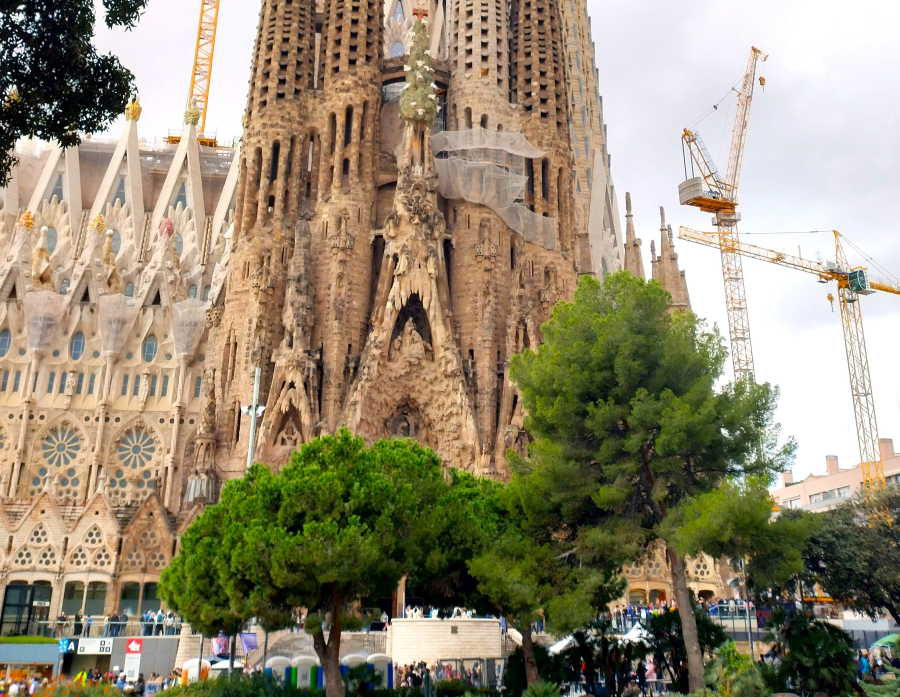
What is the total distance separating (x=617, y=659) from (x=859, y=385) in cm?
4009

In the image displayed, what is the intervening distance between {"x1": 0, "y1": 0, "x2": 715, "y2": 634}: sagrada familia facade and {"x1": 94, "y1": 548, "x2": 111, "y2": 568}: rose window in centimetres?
8

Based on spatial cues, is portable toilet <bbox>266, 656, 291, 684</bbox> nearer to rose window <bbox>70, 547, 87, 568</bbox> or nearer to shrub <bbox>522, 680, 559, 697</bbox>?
shrub <bbox>522, 680, 559, 697</bbox>

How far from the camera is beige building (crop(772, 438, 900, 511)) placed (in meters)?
51.6

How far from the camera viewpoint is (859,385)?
2004 inches

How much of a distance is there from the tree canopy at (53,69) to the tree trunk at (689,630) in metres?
12.7

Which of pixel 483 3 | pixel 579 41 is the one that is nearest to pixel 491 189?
pixel 483 3

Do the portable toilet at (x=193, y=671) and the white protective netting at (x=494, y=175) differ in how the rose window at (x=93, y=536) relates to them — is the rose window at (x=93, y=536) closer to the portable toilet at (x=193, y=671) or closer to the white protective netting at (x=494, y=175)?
the portable toilet at (x=193, y=671)

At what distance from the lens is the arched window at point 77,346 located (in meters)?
39.8

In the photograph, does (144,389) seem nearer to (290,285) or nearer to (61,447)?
(61,447)

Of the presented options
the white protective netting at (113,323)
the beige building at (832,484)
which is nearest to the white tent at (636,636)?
the white protective netting at (113,323)

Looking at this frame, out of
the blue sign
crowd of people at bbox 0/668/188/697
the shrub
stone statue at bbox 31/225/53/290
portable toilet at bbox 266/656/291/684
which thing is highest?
stone statue at bbox 31/225/53/290

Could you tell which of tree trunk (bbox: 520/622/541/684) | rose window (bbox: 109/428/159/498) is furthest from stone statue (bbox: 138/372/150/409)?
tree trunk (bbox: 520/622/541/684)

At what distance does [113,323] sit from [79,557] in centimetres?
1259

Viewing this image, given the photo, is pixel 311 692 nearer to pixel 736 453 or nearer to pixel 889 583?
pixel 736 453
